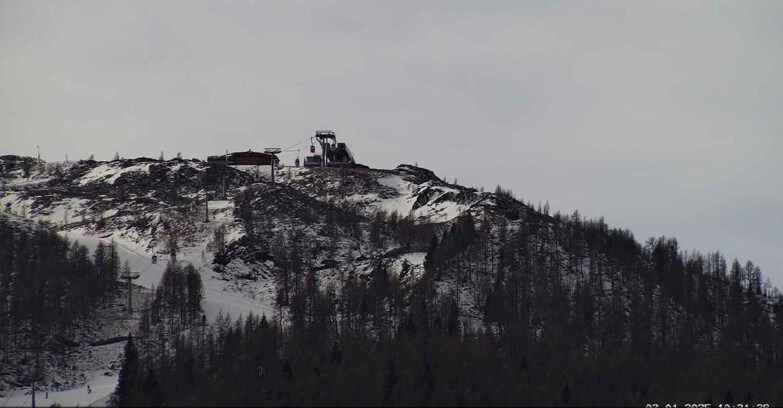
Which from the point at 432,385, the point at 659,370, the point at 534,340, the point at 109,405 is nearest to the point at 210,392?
the point at 109,405

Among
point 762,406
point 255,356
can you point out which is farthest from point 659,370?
point 255,356

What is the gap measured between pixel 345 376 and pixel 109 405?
141 feet

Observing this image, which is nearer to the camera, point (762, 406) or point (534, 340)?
point (762, 406)

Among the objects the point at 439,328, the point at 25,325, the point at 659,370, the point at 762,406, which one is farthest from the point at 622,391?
the point at 25,325

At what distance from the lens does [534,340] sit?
193875 mm

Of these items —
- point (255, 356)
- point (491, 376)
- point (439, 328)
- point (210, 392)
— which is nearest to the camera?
point (210, 392)

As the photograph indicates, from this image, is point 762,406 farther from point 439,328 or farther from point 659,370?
point 439,328

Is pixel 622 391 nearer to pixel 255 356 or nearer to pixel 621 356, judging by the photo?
pixel 621 356

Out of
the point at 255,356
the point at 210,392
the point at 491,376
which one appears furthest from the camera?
the point at 255,356

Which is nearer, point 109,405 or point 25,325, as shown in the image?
point 109,405

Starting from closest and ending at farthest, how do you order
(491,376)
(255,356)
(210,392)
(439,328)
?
(210,392)
(491,376)
(255,356)
(439,328)

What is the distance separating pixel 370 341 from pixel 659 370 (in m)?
60.2

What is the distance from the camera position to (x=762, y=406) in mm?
164500

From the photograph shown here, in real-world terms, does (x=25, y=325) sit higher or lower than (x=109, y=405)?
higher
